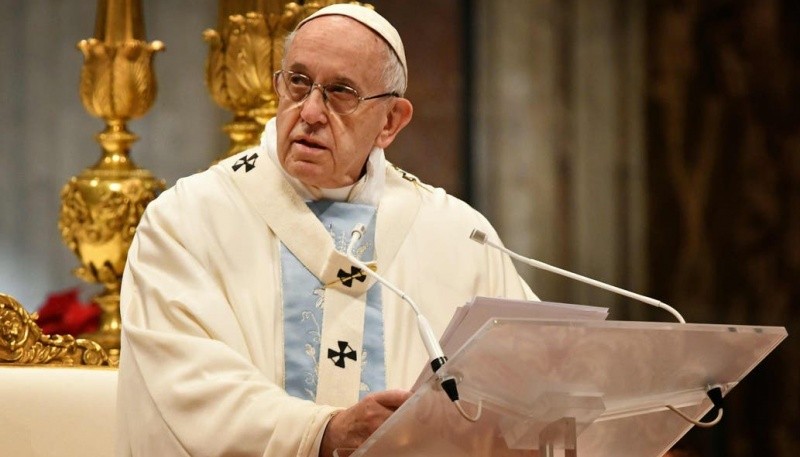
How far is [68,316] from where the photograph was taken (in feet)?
18.1

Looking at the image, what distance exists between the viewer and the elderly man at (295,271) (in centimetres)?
333

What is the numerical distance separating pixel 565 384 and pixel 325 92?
1250mm

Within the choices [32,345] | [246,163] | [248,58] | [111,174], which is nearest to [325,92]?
[246,163]

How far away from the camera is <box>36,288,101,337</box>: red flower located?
543 centimetres

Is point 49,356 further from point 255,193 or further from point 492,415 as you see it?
point 492,415

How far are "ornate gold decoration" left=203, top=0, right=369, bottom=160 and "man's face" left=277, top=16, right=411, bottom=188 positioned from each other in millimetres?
1134

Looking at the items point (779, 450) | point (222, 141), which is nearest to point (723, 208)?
point (779, 450)

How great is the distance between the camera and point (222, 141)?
7.00 meters

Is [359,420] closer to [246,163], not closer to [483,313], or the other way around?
[483,313]

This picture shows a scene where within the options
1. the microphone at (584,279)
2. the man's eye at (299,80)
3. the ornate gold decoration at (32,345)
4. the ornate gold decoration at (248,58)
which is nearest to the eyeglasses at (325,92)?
the man's eye at (299,80)

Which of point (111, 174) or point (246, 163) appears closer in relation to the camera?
point (246, 163)

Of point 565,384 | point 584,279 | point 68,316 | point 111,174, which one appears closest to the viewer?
point 565,384

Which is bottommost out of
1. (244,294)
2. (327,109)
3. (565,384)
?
(244,294)

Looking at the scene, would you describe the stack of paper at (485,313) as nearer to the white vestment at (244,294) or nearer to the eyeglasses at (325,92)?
the white vestment at (244,294)
